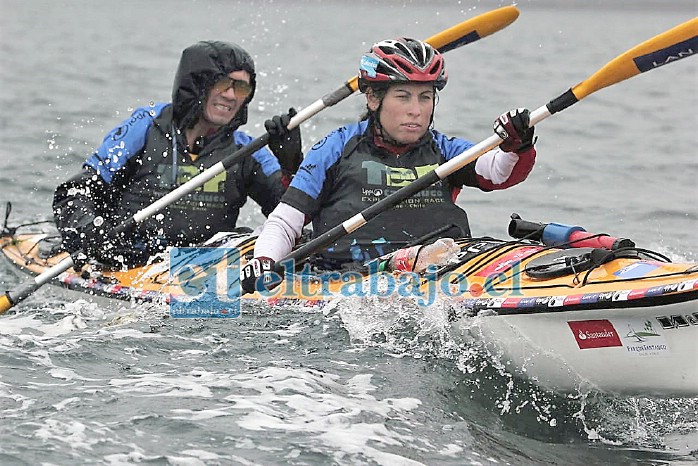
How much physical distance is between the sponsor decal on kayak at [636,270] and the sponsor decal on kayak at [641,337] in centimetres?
24

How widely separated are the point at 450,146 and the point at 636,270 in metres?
1.91

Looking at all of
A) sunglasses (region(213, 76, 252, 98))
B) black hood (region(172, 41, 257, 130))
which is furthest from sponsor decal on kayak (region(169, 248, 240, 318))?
sunglasses (region(213, 76, 252, 98))

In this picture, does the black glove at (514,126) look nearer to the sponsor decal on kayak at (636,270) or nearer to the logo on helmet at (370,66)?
the logo on helmet at (370,66)

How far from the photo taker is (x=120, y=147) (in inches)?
296

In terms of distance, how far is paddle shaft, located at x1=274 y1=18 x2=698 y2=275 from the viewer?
5.82m

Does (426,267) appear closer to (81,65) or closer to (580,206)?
(580,206)

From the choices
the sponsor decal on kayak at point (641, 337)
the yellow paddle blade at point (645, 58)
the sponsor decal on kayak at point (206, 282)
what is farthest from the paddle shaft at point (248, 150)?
the sponsor decal on kayak at point (641, 337)

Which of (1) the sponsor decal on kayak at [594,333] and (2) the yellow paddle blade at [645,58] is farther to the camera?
(2) the yellow paddle blade at [645,58]

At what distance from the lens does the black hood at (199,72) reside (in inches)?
299

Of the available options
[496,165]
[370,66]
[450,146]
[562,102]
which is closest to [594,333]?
[562,102]

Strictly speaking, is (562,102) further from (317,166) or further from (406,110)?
(317,166)

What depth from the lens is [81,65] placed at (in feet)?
87.4

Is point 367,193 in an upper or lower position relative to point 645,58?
lower

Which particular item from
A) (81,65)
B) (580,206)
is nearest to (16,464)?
(580,206)
